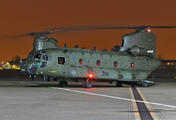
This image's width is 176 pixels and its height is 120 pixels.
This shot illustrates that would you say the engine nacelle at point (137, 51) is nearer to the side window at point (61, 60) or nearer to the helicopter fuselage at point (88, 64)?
the helicopter fuselage at point (88, 64)

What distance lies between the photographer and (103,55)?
26844 millimetres

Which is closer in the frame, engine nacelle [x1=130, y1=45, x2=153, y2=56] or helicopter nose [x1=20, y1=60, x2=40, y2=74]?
helicopter nose [x1=20, y1=60, x2=40, y2=74]

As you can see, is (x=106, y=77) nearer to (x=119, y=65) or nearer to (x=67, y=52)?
(x=119, y=65)

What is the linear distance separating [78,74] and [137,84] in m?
7.39

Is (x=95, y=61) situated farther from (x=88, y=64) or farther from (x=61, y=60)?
(x=61, y=60)

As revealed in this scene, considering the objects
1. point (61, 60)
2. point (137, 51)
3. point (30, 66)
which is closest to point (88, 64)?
point (61, 60)

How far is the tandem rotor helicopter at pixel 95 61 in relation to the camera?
2412 centimetres

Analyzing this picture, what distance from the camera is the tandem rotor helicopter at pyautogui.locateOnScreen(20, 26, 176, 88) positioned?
24.1 meters

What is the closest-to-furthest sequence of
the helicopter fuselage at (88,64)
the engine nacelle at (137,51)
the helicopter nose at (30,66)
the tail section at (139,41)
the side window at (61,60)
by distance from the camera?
the helicopter nose at (30,66) → the helicopter fuselage at (88,64) → the side window at (61,60) → the engine nacelle at (137,51) → the tail section at (139,41)

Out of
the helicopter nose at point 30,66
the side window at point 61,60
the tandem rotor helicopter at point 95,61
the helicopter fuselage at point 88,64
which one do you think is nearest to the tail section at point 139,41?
the tandem rotor helicopter at point 95,61

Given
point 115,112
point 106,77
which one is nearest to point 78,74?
point 106,77

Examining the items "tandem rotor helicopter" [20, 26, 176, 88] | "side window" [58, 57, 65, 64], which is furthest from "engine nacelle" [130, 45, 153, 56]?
"side window" [58, 57, 65, 64]

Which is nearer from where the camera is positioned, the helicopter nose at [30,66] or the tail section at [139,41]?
the helicopter nose at [30,66]

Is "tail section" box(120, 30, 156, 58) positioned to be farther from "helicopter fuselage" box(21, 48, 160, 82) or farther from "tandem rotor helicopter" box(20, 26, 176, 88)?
"helicopter fuselage" box(21, 48, 160, 82)
